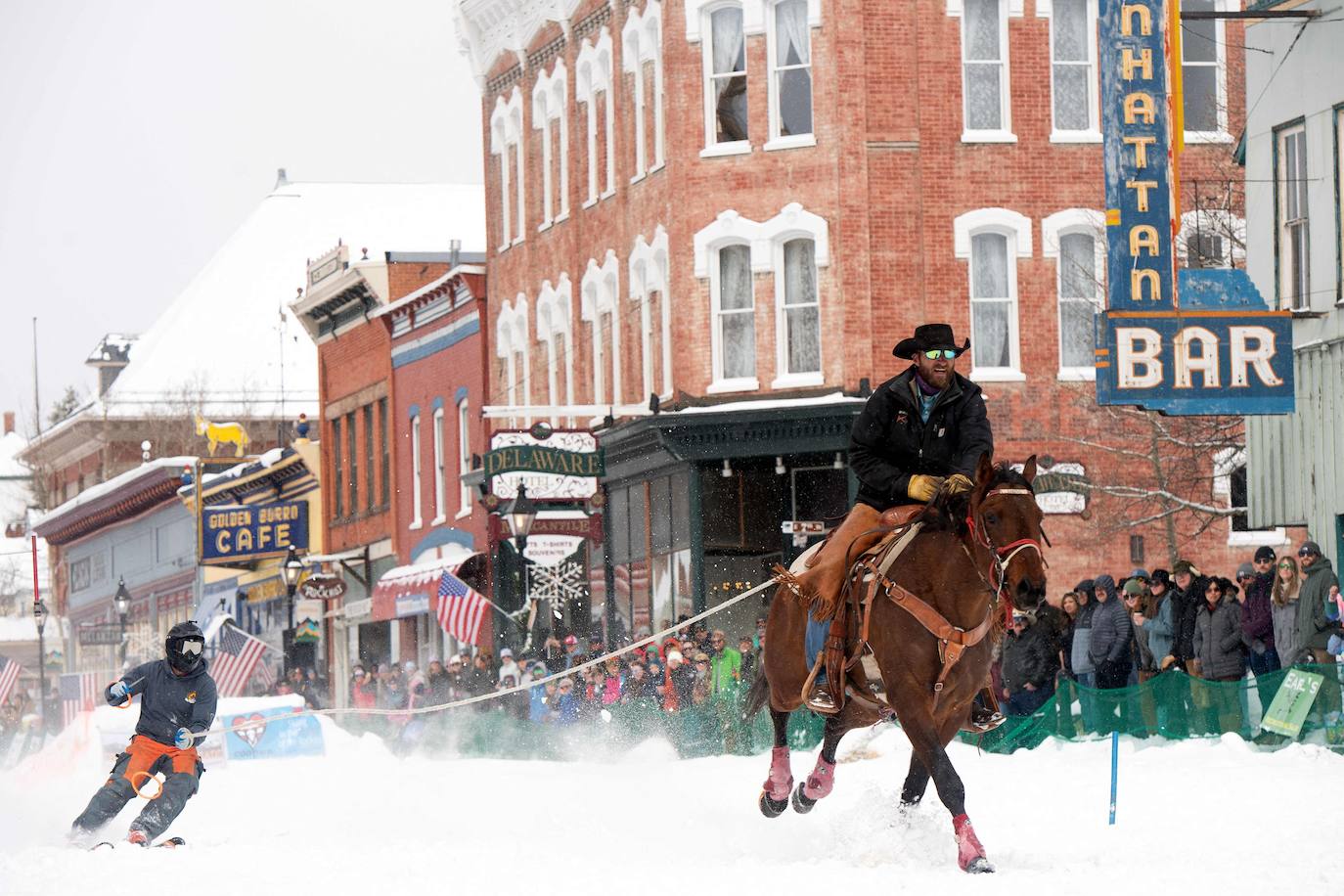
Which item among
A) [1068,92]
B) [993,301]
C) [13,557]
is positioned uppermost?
[1068,92]

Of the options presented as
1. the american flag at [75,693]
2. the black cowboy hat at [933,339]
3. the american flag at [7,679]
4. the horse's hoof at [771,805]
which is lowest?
the american flag at [75,693]

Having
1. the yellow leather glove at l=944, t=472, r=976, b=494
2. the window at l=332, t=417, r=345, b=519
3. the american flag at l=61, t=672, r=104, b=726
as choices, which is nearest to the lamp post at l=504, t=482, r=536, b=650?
the american flag at l=61, t=672, r=104, b=726

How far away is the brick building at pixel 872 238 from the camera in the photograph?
107 ft

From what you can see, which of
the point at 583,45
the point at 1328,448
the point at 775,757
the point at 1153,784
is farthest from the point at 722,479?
the point at 775,757

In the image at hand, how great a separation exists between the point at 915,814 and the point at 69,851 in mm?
5207

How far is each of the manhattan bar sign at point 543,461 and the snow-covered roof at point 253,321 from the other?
37470 millimetres

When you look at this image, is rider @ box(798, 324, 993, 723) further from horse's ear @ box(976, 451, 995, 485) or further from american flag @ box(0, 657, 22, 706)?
american flag @ box(0, 657, 22, 706)

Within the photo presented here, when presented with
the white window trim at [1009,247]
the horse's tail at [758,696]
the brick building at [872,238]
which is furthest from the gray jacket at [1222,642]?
the white window trim at [1009,247]

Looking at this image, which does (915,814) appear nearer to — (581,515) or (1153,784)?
(1153,784)

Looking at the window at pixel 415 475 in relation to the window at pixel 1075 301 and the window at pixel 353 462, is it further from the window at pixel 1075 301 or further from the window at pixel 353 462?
the window at pixel 1075 301

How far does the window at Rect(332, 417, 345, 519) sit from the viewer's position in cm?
5362

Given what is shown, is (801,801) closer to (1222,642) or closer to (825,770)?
(825,770)

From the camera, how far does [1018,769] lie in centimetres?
1927

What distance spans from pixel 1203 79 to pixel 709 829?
21109 millimetres
